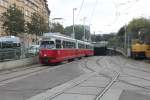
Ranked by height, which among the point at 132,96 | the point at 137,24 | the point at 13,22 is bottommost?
the point at 132,96

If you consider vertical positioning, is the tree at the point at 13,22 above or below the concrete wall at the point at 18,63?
above

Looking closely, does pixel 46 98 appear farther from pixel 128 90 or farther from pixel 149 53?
pixel 149 53

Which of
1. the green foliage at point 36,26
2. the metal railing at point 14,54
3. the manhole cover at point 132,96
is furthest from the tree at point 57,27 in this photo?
the manhole cover at point 132,96

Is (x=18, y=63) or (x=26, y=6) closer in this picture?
(x=18, y=63)

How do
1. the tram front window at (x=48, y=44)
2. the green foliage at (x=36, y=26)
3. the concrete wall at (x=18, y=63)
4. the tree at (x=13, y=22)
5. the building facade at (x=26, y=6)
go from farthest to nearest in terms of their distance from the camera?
the building facade at (x=26, y=6) < the green foliage at (x=36, y=26) < the tree at (x=13, y=22) < the tram front window at (x=48, y=44) < the concrete wall at (x=18, y=63)

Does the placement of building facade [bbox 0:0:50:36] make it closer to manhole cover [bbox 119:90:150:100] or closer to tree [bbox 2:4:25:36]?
tree [bbox 2:4:25:36]

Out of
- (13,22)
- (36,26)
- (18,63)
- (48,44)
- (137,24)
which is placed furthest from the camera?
(137,24)

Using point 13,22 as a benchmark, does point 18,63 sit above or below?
below

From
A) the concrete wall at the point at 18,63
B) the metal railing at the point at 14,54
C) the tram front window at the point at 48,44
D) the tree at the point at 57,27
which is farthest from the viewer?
the tree at the point at 57,27

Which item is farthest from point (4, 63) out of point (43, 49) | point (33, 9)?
point (33, 9)

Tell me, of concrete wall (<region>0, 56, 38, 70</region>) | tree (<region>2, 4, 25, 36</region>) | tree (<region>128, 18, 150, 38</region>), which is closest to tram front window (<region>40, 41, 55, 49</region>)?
concrete wall (<region>0, 56, 38, 70</region>)

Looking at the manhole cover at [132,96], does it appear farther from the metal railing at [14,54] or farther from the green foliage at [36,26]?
the green foliage at [36,26]

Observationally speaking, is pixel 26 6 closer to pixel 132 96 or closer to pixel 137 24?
pixel 137 24

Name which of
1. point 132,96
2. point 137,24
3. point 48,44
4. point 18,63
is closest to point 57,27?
point 137,24
